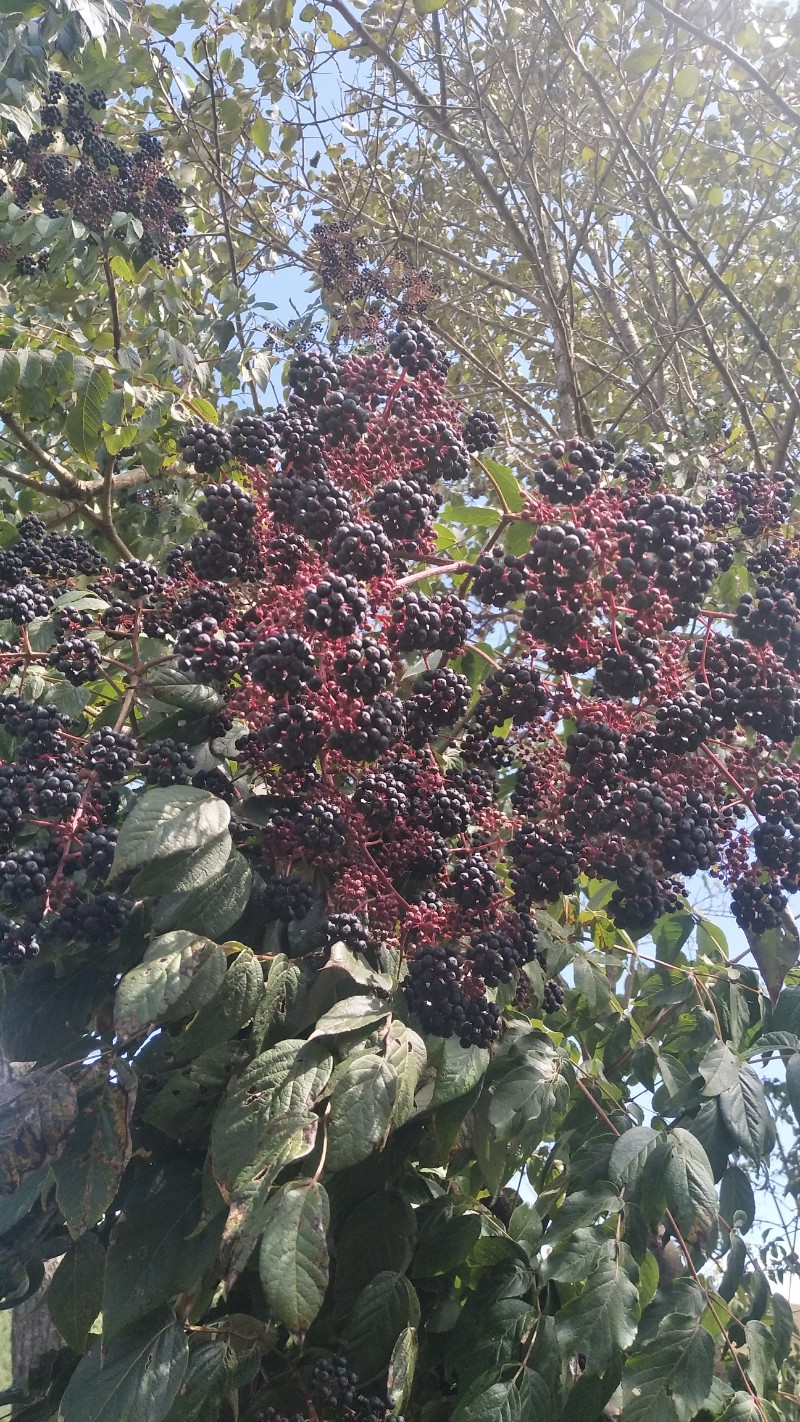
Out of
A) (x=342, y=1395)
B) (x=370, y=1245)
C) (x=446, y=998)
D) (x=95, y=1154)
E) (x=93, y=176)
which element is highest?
(x=93, y=176)

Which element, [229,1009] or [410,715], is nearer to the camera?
[229,1009]

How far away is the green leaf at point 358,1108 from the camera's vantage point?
5.02ft

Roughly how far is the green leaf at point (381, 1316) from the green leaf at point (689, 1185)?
1.71 feet

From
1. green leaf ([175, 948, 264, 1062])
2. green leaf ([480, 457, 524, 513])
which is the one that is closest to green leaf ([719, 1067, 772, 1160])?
green leaf ([175, 948, 264, 1062])

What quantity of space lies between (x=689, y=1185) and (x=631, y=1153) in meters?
0.12

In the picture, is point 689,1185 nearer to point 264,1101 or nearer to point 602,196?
point 264,1101

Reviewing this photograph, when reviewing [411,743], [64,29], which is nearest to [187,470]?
[64,29]

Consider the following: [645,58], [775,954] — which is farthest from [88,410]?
[645,58]

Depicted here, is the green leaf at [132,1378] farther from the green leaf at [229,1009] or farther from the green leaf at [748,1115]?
the green leaf at [748,1115]

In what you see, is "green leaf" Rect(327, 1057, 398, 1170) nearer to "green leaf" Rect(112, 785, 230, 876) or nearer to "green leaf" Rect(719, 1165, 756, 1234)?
"green leaf" Rect(112, 785, 230, 876)

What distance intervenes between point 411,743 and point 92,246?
9.64ft

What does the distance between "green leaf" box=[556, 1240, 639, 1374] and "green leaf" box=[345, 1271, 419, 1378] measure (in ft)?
0.92

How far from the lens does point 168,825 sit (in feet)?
4.96

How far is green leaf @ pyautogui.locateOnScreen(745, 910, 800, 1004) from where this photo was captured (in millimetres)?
2170
